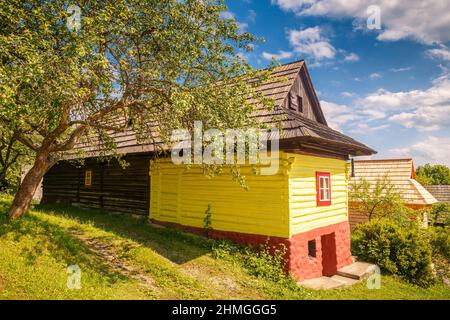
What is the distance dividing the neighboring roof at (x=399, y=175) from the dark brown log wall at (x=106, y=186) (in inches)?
581

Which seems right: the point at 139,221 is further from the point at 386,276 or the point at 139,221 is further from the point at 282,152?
the point at 386,276

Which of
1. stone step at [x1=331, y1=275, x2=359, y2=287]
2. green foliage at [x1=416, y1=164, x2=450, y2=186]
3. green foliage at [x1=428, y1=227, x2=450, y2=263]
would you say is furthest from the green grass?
green foliage at [x1=416, y1=164, x2=450, y2=186]

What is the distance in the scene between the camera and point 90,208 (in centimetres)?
1374

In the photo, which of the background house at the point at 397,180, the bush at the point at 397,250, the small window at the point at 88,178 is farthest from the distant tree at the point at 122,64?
the background house at the point at 397,180

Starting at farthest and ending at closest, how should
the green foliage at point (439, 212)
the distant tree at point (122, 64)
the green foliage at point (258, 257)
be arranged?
the green foliage at point (439, 212) → the green foliage at point (258, 257) → the distant tree at point (122, 64)

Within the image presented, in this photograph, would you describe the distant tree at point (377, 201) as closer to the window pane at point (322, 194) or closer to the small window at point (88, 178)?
the window pane at point (322, 194)

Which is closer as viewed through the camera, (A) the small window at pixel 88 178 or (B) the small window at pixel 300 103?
(B) the small window at pixel 300 103

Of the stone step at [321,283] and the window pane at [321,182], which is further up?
the window pane at [321,182]

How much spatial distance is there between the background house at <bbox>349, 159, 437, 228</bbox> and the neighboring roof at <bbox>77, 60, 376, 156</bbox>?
832 centimetres

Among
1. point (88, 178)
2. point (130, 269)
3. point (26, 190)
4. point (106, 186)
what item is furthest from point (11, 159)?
point (130, 269)

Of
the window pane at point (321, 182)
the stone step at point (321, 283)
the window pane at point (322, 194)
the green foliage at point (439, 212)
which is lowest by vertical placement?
the stone step at point (321, 283)

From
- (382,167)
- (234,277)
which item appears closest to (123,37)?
(234,277)

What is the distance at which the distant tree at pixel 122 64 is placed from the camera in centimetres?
551
